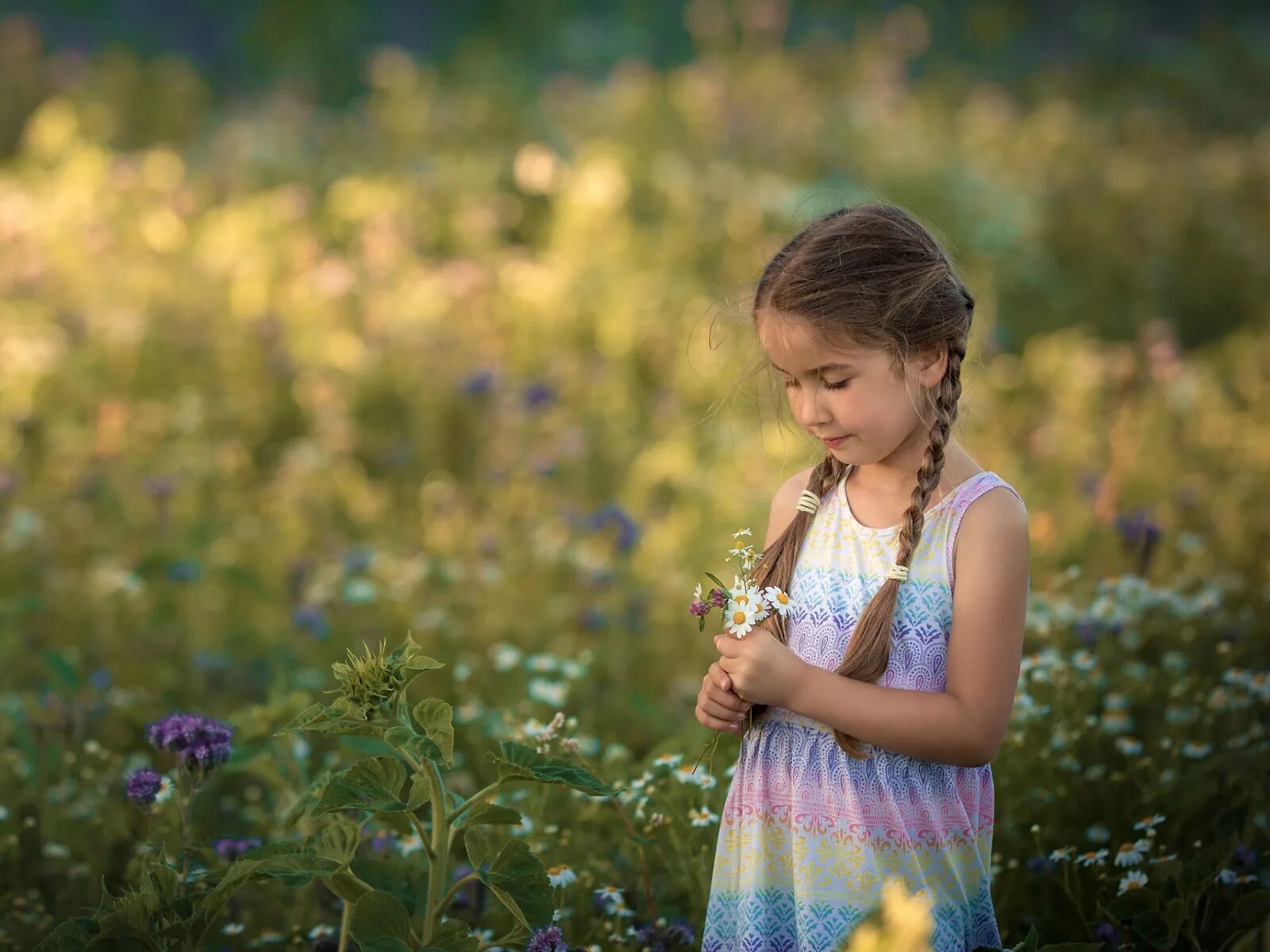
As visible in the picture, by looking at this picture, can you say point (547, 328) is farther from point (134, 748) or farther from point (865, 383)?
point (865, 383)

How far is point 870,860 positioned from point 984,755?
198mm

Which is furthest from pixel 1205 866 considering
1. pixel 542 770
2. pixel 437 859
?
pixel 437 859

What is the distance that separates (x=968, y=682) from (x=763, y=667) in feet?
0.90

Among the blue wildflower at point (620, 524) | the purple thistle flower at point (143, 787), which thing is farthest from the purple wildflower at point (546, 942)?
the blue wildflower at point (620, 524)

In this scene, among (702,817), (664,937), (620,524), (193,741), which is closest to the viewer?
(193,741)

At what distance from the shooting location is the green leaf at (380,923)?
1.66 m

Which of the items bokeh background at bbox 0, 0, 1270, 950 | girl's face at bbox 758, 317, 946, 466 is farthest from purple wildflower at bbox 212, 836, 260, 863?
girl's face at bbox 758, 317, 946, 466

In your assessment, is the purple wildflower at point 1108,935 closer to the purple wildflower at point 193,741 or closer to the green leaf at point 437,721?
the green leaf at point 437,721

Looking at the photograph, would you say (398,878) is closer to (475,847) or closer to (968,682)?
(475,847)

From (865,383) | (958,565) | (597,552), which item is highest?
(597,552)

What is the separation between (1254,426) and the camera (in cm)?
496

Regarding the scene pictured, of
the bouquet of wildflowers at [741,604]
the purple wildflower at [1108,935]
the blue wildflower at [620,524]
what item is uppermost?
the blue wildflower at [620,524]

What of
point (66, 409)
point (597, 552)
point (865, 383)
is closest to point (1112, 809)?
point (865, 383)

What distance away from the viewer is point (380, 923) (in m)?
1.68
